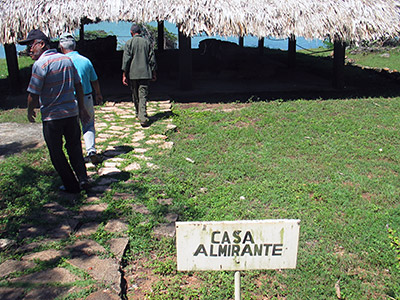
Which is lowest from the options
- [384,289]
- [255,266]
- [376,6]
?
[384,289]

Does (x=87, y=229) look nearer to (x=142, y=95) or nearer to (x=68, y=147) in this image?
(x=68, y=147)

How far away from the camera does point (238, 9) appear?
28.5 ft

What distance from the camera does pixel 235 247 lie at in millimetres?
2250

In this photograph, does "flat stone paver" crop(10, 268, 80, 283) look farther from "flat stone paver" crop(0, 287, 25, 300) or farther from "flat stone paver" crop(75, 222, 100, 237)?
"flat stone paver" crop(75, 222, 100, 237)

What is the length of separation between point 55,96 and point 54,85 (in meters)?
0.11

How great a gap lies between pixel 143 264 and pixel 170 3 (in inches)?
252

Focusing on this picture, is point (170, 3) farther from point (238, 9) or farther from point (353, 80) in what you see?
point (353, 80)

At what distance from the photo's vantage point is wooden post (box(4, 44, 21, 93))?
9.43 m

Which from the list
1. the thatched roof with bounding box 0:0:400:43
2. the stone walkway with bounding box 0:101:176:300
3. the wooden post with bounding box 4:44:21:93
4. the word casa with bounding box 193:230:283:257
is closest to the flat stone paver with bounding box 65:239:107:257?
the stone walkway with bounding box 0:101:176:300

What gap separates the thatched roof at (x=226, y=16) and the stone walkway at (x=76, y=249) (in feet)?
13.2

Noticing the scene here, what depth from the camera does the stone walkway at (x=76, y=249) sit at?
9.58 feet

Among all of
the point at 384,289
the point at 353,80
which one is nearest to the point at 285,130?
the point at 384,289

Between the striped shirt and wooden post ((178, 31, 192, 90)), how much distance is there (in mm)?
5767

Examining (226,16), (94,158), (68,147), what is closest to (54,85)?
(68,147)
